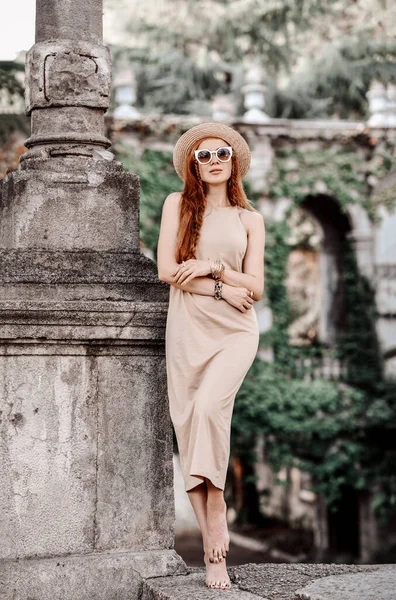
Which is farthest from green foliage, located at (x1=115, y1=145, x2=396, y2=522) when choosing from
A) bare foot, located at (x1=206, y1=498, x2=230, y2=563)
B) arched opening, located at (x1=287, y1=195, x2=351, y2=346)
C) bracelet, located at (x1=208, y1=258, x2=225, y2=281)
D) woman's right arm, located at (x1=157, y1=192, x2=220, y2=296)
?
bare foot, located at (x1=206, y1=498, x2=230, y2=563)

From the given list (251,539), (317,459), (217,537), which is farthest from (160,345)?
(251,539)

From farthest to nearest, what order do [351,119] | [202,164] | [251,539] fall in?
[351,119] < [251,539] < [202,164]

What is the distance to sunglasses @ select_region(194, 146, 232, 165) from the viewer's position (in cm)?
439

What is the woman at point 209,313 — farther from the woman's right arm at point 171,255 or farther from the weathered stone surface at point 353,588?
the weathered stone surface at point 353,588

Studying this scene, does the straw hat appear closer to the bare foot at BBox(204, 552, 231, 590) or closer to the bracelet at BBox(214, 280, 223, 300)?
the bracelet at BBox(214, 280, 223, 300)

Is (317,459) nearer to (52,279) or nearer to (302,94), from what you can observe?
(302,94)

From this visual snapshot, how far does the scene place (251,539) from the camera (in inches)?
925

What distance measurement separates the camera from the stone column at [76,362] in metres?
4.29

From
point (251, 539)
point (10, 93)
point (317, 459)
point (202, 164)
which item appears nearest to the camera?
point (202, 164)

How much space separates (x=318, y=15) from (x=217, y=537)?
22.8 m

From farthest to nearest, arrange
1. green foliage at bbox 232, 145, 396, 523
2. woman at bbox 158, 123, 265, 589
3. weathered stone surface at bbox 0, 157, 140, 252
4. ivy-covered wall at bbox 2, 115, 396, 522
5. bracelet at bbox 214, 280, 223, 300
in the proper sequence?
green foliage at bbox 232, 145, 396, 523 < ivy-covered wall at bbox 2, 115, 396, 522 < weathered stone surface at bbox 0, 157, 140, 252 < bracelet at bbox 214, 280, 223, 300 < woman at bbox 158, 123, 265, 589

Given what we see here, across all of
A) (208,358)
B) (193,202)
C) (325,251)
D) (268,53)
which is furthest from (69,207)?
(268,53)

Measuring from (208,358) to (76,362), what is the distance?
586mm

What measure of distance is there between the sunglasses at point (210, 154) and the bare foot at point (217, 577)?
5.40 ft
